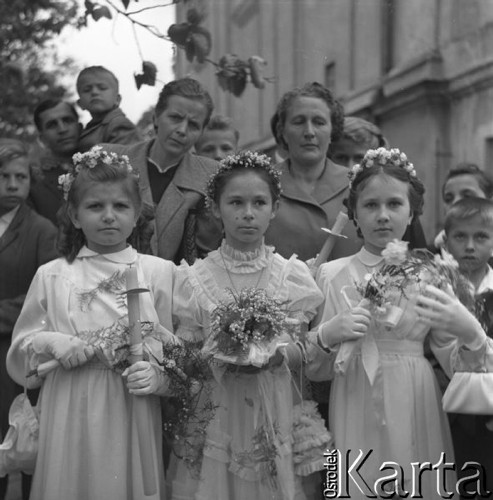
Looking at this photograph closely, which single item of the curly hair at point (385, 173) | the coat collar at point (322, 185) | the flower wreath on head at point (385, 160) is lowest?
the curly hair at point (385, 173)

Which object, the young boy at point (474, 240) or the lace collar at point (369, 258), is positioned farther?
the young boy at point (474, 240)

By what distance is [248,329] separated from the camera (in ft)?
13.5

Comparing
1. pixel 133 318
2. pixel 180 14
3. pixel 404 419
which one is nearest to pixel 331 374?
pixel 404 419

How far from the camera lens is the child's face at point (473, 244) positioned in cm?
504

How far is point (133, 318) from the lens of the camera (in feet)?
13.8

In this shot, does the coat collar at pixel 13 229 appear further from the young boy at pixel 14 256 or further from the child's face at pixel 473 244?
the child's face at pixel 473 244

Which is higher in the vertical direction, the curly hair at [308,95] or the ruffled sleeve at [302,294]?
the curly hair at [308,95]

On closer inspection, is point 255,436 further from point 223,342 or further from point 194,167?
point 194,167

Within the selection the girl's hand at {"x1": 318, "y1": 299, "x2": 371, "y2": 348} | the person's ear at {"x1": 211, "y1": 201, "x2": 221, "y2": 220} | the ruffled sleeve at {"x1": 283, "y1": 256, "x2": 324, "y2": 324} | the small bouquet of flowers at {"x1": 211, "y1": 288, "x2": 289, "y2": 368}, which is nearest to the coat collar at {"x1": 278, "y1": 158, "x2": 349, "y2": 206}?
the person's ear at {"x1": 211, "y1": 201, "x2": 221, "y2": 220}

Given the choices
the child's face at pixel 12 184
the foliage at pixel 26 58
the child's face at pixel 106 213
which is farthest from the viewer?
the foliage at pixel 26 58

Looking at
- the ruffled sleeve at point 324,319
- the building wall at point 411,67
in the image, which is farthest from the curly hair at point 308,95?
the building wall at point 411,67

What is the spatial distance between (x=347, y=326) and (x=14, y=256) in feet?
7.16

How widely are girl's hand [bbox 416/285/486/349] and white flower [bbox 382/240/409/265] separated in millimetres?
176

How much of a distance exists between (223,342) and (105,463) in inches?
31.8
